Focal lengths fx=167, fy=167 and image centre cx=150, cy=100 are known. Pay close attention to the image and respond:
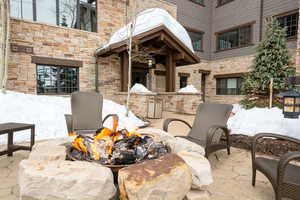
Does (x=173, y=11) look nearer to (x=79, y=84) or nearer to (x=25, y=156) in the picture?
(x=79, y=84)

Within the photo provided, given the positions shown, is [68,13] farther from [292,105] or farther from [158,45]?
[292,105]

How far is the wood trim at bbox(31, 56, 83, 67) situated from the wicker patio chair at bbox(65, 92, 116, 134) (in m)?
4.90

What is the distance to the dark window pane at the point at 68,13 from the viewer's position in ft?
25.1

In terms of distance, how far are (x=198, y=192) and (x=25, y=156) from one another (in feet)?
9.81

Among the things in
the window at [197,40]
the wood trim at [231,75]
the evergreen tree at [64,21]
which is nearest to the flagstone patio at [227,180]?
the evergreen tree at [64,21]

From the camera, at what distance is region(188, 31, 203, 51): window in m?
Result: 13.4

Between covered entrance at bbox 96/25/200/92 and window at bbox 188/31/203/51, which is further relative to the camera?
window at bbox 188/31/203/51

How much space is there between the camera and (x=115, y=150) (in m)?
1.85

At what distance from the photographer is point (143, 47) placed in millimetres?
8102

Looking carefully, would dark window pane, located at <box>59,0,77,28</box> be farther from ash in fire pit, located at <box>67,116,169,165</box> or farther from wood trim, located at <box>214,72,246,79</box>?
wood trim, located at <box>214,72,246,79</box>

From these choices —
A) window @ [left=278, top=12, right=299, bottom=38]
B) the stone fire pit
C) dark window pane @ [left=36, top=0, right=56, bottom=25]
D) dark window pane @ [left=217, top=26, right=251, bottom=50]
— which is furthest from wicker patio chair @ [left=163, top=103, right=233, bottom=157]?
dark window pane @ [left=217, top=26, right=251, bottom=50]

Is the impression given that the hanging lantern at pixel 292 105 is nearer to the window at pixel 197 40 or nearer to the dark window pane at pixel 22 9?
the dark window pane at pixel 22 9

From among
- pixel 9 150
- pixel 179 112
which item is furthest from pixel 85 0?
pixel 9 150

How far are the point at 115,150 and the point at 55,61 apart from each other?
7.06 metres
